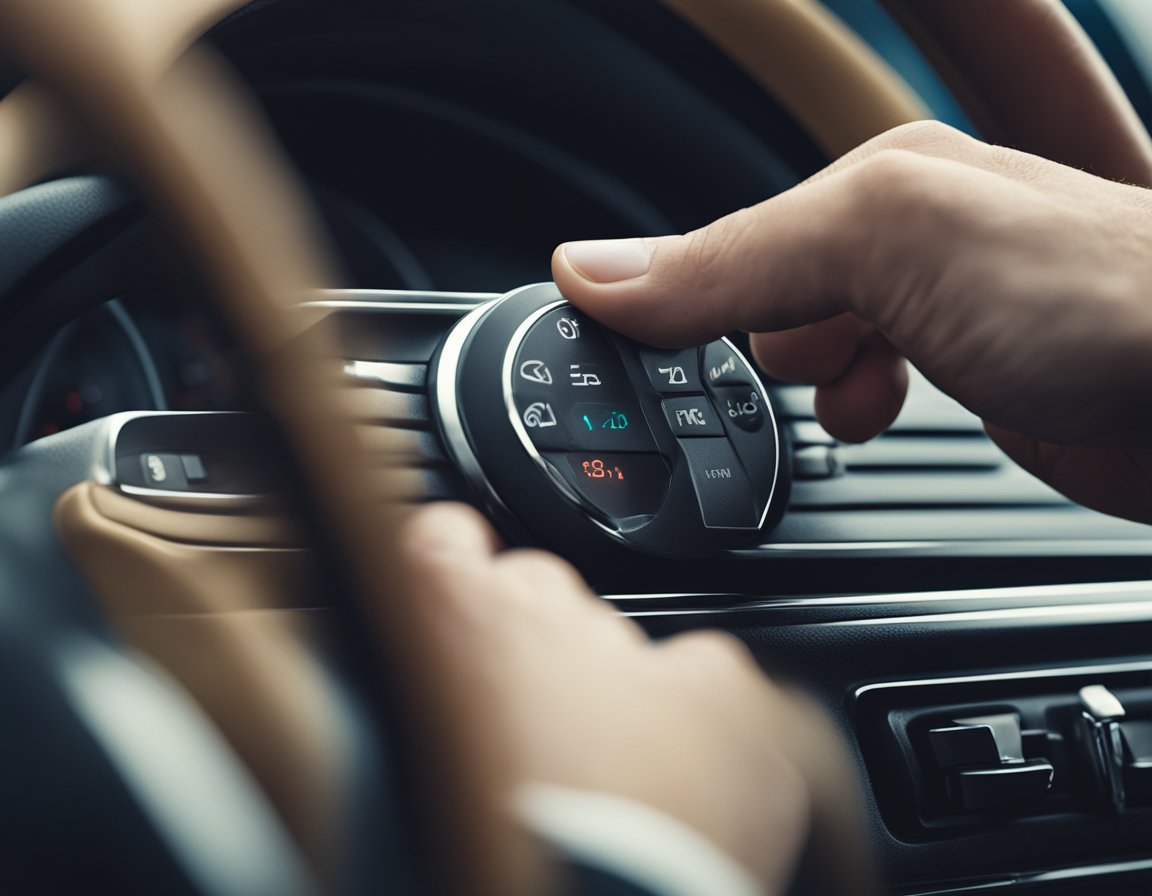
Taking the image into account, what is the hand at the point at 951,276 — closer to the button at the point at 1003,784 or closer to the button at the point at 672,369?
the button at the point at 672,369

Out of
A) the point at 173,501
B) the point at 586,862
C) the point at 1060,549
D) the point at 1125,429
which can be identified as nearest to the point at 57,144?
the point at 173,501

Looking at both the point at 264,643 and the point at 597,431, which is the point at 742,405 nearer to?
the point at 597,431

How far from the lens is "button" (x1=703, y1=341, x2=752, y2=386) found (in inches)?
32.8

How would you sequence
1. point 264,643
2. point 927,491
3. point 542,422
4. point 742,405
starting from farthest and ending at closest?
point 927,491
point 742,405
point 542,422
point 264,643

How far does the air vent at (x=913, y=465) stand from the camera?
0.93m

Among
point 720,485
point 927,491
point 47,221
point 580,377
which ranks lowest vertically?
point 927,491

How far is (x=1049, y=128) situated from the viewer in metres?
1.06

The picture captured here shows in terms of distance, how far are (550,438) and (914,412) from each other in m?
0.48

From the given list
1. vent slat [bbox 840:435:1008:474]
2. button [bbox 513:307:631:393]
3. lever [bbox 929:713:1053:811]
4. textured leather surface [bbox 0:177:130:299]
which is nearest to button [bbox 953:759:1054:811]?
lever [bbox 929:713:1053:811]

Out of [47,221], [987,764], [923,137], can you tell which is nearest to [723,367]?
[923,137]

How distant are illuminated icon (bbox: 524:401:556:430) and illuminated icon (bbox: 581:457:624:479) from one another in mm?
35

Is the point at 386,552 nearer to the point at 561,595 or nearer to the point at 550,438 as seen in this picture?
the point at 561,595

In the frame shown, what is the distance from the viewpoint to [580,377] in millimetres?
757

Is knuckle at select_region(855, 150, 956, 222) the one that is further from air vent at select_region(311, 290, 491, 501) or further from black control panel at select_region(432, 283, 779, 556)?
air vent at select_region(311, 290, 491, 501)
